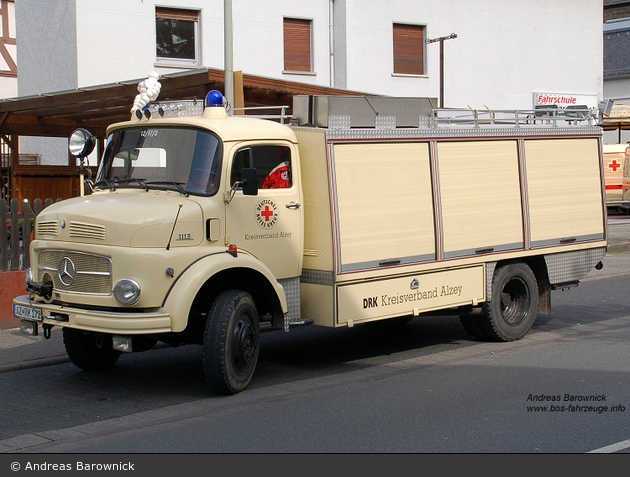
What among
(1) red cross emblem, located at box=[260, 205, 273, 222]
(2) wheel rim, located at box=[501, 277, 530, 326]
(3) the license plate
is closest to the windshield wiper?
(1) red cross emblem, located at box=[260, 205, 273, 222]

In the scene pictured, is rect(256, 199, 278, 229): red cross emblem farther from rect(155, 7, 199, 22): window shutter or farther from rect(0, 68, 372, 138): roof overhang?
rect(155, 7, 199, 22): window shutter

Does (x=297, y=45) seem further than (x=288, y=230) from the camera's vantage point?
Yes

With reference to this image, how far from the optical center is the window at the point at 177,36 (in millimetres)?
21828

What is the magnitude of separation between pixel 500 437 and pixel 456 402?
1.05 metres

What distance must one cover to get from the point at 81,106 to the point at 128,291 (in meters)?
9.67

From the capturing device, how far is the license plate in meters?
7.30

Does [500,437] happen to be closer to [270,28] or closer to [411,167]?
[411,167]

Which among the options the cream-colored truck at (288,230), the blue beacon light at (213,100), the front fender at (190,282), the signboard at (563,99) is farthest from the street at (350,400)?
the signboard at (563,99)

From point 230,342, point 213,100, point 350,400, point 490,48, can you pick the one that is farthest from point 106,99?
point 490,48

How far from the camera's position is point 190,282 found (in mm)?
6887

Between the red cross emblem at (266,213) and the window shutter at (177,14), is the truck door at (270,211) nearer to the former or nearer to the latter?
the red cross emblem at (266,213)

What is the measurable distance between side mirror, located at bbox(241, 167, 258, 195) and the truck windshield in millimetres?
235

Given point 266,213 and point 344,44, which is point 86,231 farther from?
point 344,44

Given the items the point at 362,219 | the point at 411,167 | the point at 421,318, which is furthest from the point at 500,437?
the point at 421,318
